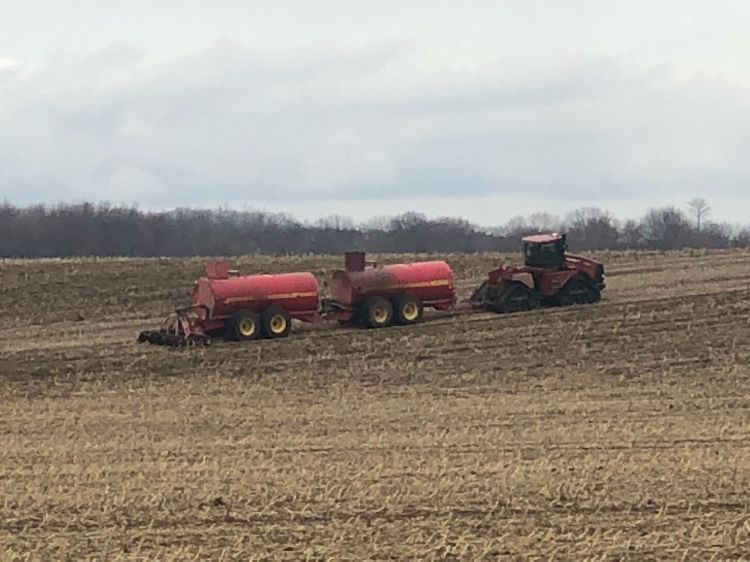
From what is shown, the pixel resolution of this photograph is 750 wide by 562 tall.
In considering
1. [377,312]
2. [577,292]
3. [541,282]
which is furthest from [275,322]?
[577,292]

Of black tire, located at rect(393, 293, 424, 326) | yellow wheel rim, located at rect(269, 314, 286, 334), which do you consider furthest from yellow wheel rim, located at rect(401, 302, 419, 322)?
yellow wheel rim, located at rect(269, 314, 286, 334)

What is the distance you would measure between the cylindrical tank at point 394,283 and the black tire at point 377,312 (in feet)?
0.50

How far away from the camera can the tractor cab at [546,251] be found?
26922mm

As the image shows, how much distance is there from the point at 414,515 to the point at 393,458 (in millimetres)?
3190

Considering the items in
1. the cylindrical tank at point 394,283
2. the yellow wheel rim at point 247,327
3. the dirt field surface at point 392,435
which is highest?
the cylindrical tank at point 394,283

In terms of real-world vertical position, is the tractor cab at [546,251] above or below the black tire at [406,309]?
above

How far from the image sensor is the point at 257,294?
24.5m

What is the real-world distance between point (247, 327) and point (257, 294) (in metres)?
0.68

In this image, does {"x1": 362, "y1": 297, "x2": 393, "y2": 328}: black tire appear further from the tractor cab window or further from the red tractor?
the tractor cab window

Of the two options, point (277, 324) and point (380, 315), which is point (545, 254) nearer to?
point (380, 315)

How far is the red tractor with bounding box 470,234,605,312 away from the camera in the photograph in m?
27.0

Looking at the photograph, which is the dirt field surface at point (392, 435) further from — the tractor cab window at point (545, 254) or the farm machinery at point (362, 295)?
the tractor cab window at point (545, 254)

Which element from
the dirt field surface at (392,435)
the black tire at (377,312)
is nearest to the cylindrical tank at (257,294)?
the dirt field surface at (392,435)

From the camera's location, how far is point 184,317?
24.6m
